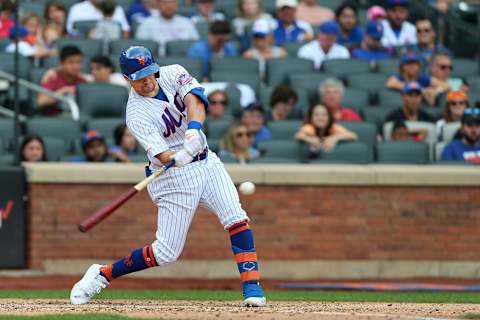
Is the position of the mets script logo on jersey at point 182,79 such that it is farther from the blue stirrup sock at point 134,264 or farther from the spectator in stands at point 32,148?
the spectator in stands at point 32,148

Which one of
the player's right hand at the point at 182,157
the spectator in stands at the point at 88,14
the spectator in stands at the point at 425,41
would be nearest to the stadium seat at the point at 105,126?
the spectator in stands at the point at 88,14

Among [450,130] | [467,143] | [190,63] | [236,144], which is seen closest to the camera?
[236,144]

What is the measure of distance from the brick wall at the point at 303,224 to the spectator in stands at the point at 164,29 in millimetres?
3254

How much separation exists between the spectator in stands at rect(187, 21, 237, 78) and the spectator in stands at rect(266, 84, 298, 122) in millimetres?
1172

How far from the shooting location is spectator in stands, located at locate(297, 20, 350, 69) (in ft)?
49.0

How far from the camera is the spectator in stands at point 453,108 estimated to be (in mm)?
13547

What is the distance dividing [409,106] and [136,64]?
623cm

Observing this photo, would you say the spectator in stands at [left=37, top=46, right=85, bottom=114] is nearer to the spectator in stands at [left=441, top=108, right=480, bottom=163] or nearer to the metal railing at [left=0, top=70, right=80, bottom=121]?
the metal railing at [left=0, top=70, right=80, bottom=121]

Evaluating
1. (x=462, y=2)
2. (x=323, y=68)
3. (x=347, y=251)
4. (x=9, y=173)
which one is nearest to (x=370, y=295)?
(x=347, y=251)

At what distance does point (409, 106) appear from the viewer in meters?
13.8

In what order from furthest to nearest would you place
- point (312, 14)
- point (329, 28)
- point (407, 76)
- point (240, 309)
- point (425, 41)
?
point (312, 14) < point (425, 41) < point (329, 28) < point (407, 76) < point (240, 309)

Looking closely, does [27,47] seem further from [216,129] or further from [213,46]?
[216,129]

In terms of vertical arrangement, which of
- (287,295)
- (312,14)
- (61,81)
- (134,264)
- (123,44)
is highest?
(312,14)

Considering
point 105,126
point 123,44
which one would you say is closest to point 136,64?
point 105,126
